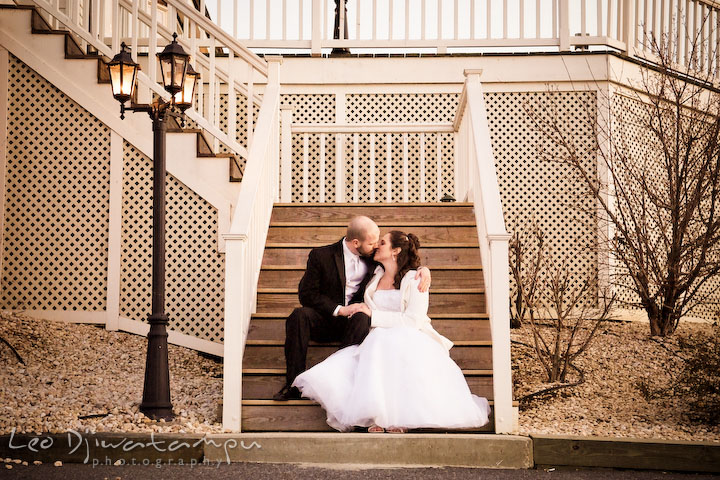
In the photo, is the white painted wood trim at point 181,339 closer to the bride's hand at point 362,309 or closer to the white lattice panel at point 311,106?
the bride's hand at point 362,309

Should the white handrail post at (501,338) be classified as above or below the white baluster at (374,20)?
below

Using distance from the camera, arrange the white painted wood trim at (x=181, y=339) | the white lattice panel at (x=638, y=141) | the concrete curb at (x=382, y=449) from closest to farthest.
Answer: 1. the concrete curb at (x=382, y=449)
2. the white painted wood trim at (x=181, y=339)
3. the white lattice panel at (x=638, y=141)

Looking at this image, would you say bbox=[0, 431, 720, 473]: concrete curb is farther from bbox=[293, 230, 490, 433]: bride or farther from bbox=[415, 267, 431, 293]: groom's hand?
bbox=[415, 267, 431, 293]: groom's hand

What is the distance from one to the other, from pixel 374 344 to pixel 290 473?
3.35ft

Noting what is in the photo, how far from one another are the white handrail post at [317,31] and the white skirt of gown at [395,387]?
5.68 metres

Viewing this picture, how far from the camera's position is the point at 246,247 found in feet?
19.8

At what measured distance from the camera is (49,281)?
8.49 meters

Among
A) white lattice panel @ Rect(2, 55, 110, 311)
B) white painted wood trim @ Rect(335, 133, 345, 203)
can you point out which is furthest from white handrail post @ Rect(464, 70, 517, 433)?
white lattice panel @ Rect(2, 55, 110, 311)

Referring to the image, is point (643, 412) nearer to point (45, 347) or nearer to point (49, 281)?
point (45, 347)

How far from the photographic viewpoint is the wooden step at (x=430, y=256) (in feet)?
23.9

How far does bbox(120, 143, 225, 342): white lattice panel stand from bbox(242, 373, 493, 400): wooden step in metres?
2.57

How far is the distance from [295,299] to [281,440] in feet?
6.04

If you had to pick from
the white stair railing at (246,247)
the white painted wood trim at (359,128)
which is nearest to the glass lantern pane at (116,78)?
the white stair railing at (246,247)

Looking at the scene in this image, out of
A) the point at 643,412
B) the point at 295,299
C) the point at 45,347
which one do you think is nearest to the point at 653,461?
the point at 643,412
